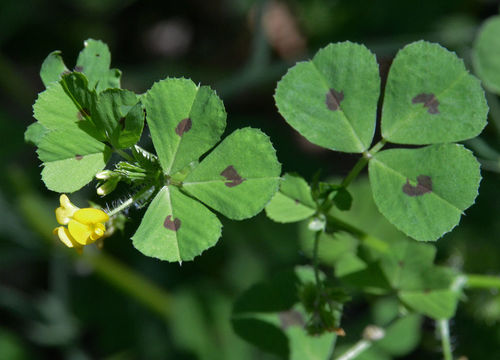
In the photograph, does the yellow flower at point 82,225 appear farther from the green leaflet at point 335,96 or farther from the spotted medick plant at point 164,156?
the green leaflet at point 335,96

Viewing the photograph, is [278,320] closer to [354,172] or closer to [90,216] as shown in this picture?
Result: [354,172]

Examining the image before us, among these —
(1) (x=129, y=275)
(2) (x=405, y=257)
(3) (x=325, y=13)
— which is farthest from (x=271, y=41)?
(2) (x=405, y=257)

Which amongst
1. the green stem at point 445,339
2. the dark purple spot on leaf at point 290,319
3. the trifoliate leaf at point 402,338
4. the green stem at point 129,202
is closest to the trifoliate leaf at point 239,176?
the green stem at point 129,202

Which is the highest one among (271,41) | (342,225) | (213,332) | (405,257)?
(342,225)

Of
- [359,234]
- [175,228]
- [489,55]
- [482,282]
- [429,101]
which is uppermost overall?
[429,101]

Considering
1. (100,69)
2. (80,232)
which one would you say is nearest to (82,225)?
(80,232)

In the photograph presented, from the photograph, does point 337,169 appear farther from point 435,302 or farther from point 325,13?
point 435,302
